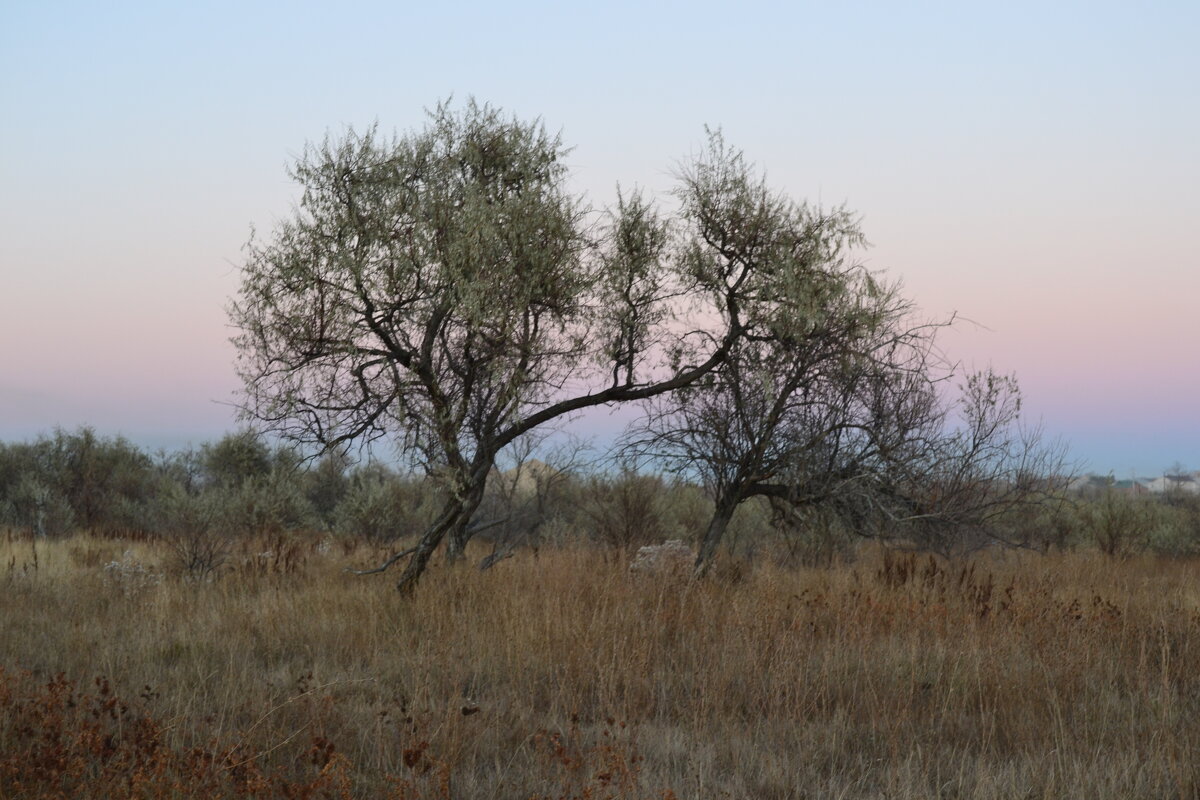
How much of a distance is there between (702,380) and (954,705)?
4.94 m

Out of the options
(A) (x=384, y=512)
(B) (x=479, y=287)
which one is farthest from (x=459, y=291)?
(A) (x=384, y=512)

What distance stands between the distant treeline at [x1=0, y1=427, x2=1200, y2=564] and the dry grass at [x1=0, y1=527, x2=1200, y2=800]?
3778mm

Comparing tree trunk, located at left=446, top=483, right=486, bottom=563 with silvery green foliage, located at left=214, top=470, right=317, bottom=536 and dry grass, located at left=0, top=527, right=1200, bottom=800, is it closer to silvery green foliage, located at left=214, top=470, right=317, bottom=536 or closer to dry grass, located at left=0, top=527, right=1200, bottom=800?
dry grass, located at left=0, top=527, right=1200, bottom=800

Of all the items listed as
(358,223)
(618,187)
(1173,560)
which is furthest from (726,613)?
(1173,560)

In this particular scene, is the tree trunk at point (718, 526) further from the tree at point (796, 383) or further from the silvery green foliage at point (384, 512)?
the silvery green foliage at point (384, 512)

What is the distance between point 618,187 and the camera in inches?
393

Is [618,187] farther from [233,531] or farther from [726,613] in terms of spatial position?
[233,531]

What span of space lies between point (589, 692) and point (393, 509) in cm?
1446

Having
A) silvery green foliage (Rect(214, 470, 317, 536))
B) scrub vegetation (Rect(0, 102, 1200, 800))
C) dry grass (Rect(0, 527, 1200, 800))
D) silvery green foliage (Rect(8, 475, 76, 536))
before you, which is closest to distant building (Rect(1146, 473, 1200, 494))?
scrub vegetation (Rect(0, 102, 1200, 800))

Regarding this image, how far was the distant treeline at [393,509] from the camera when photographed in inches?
661

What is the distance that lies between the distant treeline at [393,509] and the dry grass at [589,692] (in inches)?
149

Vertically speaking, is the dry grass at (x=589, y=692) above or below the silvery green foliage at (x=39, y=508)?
below

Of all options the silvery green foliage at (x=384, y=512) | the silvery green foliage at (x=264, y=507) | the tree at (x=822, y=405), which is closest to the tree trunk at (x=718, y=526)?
the tree at (x=822, y=405)

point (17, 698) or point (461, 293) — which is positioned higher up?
point (461, 293)
